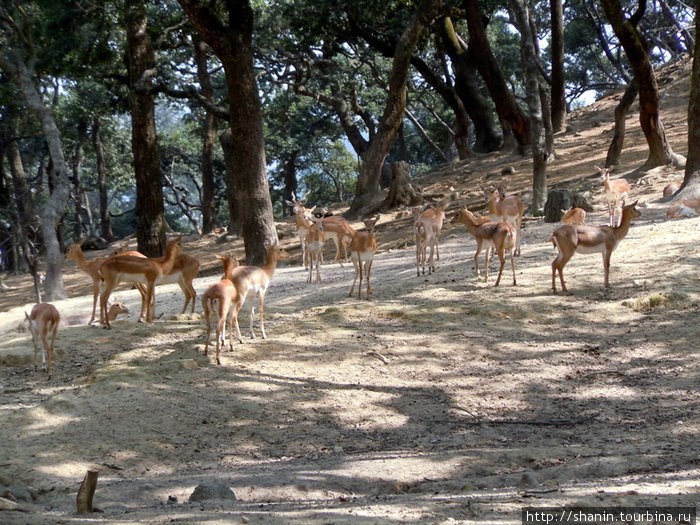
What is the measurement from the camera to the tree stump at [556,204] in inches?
593

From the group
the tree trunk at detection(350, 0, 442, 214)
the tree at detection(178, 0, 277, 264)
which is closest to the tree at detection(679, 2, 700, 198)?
the tree trunk at detection(350, 0, 442, 214)

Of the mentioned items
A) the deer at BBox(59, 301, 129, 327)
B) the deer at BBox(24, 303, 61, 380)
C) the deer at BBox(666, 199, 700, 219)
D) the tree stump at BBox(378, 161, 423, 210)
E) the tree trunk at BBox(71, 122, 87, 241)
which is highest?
the tree trunk at BBox(71, 122, 87, 241)

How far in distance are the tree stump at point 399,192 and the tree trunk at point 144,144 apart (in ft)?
20.9

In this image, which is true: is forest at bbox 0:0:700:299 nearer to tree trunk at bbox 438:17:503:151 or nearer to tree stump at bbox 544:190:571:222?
tree trunk at bbox 438:17:503:151

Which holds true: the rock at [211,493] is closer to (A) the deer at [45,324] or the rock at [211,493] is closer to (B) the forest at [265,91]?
(A) the deer at [45,324]

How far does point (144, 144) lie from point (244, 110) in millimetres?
4636

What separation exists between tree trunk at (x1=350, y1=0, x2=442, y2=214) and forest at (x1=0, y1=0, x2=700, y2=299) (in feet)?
0.14

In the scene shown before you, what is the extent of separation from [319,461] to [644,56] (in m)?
14.6

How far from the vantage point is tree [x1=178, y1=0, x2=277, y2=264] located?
553 inches

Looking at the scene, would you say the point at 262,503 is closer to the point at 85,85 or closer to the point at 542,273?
the point at 542,273

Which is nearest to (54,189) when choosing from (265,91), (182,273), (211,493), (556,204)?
(182,273)

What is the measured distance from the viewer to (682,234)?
12219mm

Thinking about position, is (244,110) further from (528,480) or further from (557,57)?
(557,57)

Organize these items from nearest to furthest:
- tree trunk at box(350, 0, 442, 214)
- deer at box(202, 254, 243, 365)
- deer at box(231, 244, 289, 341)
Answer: deer at box(202, 254, 243, 365), deer at box(231, 244, 289, 341), tree trunk at box(350, 0, 442, 214)
